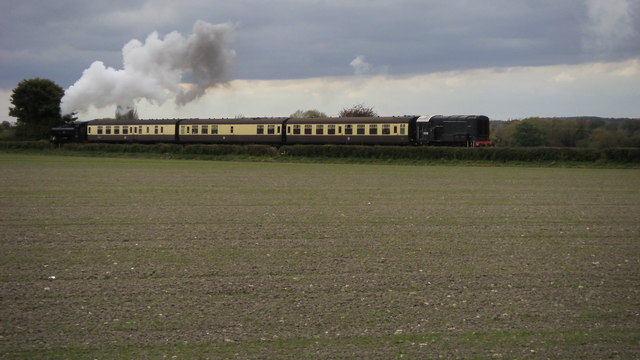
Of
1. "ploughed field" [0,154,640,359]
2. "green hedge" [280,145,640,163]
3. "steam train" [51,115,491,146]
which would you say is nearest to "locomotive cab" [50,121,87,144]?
"steam train" [51,115,491,146]

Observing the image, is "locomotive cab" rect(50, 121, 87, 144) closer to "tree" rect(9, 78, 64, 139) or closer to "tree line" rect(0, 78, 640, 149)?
"tree line" rect(0, 78, 640, 149)

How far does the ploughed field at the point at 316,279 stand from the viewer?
845 centimetres

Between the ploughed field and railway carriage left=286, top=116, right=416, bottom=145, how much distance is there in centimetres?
3642

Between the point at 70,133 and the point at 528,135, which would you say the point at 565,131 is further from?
the point at 70,133

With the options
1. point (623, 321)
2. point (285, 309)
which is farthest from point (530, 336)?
point (285, 309)

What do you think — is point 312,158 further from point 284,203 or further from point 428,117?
point 284,203

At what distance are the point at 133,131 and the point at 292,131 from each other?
1853cm

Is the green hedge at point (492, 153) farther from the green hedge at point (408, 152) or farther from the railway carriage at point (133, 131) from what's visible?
the railway carriage at point (133, 131)

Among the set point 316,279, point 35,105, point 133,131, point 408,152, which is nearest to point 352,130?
point 408,152

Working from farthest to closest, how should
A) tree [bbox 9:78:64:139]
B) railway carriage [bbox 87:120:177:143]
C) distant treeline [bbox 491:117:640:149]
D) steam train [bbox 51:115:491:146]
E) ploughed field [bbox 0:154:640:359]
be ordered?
tree [bbox 9:78:64:139] → distant treeline [bbox 491:117:640:149] → railway carriage [bbox 87:120:177:143] → steam train [bbox 51:115:491:146] → ploughed field [bbox 0:154:640:359]

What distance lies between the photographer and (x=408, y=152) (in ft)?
178

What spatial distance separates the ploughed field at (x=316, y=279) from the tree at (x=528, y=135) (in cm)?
5720

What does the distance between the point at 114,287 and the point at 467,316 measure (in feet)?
17.4

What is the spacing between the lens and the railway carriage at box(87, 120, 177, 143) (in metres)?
71.7
